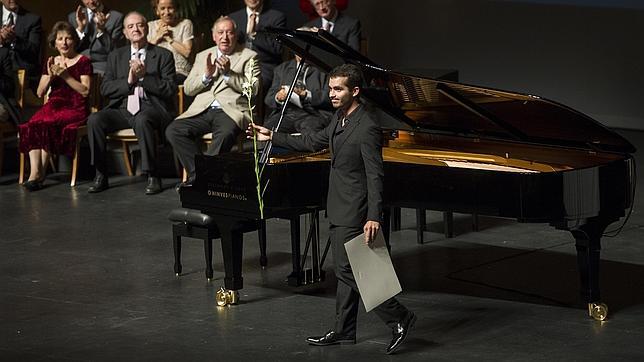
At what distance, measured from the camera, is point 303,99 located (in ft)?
30.9

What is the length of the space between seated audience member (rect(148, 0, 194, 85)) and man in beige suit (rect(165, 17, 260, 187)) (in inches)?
24.7

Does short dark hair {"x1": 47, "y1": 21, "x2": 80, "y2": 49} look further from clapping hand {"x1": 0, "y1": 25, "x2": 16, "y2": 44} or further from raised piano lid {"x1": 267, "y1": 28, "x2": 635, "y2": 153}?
raised piano lid {"x1": 267, "y1": 28, "x2": 635, "y2": 153}

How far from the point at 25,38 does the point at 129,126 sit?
4.92 feet

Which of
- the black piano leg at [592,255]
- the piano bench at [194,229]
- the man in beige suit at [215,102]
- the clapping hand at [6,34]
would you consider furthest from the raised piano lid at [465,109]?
the clapping hand at [6,34]

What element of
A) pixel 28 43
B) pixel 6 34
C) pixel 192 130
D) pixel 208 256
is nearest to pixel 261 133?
pixel 208 256

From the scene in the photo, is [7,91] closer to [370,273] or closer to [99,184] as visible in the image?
[99,184]

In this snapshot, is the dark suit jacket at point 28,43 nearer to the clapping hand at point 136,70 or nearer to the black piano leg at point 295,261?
the clapping hand at point 136,70

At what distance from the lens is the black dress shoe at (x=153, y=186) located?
9.88 m

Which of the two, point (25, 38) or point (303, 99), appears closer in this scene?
point (303, 99)

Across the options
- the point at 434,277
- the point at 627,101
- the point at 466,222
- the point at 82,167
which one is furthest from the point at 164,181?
the point at 627,101

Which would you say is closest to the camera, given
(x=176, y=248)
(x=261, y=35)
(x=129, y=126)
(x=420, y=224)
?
(x=176, y=248)

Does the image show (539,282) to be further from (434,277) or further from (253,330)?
(253,330)

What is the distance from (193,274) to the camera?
24.4ft

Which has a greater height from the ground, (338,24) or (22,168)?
(338,24)
